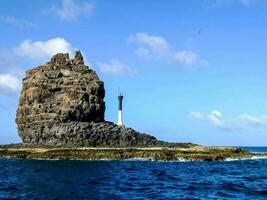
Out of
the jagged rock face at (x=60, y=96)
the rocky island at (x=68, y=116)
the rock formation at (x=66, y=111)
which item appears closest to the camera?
the rocky island at (x=68, y=116)

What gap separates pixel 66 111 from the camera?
130 m

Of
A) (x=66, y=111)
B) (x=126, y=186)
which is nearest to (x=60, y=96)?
(x=66, y=111)

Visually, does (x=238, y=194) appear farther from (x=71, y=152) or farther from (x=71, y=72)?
(x=71, y=72)

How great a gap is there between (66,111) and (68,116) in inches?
56.3

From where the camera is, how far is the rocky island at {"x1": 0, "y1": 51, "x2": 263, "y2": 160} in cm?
12462

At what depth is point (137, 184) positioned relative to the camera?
52156mm

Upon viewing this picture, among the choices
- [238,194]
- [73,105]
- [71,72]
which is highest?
[71,72]

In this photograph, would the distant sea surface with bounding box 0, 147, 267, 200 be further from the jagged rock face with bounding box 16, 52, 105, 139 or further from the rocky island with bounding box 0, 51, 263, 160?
the jagged rock face with bounding box 16, 52, 105, 139

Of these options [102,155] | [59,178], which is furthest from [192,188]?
[102,155]

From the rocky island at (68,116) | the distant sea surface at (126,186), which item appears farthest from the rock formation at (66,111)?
the distant sea surface at (126,186)

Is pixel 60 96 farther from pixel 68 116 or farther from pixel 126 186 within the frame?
pixel 126 186

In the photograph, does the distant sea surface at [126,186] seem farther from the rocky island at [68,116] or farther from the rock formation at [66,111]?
the rock formation at [66,111]

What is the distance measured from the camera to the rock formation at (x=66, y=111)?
126062 millimetres

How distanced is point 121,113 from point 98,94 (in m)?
11.5
